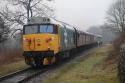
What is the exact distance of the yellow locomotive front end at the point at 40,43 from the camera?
72.9ft

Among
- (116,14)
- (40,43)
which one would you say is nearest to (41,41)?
(40,43)

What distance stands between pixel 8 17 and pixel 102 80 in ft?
104

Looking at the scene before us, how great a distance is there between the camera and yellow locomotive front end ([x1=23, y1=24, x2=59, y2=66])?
22.2m

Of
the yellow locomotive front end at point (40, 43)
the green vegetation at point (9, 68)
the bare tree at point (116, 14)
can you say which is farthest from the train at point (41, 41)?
the bare tree at point (116, 14)

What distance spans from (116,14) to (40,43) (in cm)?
6675

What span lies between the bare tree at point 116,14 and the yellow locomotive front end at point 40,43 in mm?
59715

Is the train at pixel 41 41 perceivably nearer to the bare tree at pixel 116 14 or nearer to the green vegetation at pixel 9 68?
the green vegetation at pixel 9 68

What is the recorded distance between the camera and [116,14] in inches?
3420

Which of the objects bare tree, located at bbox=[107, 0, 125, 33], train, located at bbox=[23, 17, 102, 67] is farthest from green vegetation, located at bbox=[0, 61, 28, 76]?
bare tree, located at bbox=[107, 0, 125, 33]

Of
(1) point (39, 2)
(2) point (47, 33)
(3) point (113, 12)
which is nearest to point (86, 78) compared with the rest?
(2) point (47, 33)

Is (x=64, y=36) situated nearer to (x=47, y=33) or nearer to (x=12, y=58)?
(x=47, y=33)

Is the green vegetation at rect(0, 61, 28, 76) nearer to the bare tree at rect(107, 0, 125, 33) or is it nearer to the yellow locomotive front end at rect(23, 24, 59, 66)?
the yellow locomotive front end at rect(23, 24, 59, 66)

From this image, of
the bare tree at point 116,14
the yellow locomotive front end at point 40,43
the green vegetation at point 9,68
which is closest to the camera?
the green vegetation at point 9,68

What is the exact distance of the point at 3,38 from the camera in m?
28.9
